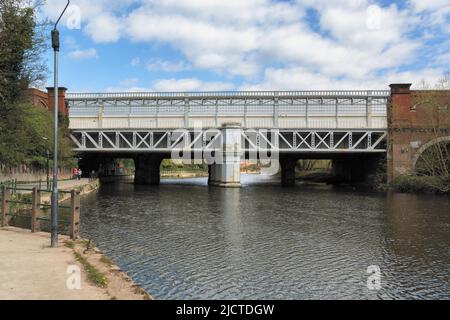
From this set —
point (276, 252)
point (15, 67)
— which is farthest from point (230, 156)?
point (276, 252)

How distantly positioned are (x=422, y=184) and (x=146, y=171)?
38.2m

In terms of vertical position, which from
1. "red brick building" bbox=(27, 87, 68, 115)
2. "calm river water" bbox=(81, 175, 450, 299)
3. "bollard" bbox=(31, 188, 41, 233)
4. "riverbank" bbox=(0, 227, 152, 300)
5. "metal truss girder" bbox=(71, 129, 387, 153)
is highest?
"red brick building" bbox=(27, 87, 68, 115)

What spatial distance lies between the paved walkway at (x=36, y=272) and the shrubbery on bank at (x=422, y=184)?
34.6 meters

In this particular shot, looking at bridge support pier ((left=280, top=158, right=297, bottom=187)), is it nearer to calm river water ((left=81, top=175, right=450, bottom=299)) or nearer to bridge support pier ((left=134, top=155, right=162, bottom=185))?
bridge support pier ((left=134, top=155, right=162, bottom=185))

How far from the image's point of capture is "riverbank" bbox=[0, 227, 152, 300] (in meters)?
6.81

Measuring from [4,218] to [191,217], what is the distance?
9135mm

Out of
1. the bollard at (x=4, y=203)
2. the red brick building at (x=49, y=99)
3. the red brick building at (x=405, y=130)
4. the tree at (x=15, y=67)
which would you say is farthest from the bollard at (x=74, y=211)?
the red brick building at (x=49, y=99)

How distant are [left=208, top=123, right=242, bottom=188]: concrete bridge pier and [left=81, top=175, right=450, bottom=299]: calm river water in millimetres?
25420

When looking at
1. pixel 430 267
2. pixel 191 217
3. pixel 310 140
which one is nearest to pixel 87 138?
pixel 310 140

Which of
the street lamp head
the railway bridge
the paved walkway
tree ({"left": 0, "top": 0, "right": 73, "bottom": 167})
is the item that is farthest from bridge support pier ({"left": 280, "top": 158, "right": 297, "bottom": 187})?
the street lamp head

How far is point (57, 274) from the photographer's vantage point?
795 centimetres

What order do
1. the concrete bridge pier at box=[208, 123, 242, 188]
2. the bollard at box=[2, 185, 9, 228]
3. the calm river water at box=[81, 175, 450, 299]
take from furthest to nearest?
the concrete bridge pier at box=[208, 123, 242, 188]
the bollard at box=[2, 185, 9, 228]
the calm river water at box=[81, 175, 450, 299]
